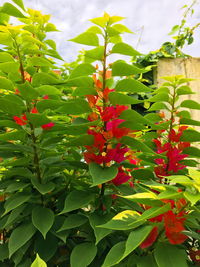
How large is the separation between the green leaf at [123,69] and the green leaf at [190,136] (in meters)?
0.29

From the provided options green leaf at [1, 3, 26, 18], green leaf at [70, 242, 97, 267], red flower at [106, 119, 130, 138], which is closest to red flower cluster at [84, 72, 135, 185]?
red flower at [106, 119, 130, 138]

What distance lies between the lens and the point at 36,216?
856mm

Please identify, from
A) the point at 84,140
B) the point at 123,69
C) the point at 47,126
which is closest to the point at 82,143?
the point at 84,140

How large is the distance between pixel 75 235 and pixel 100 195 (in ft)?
0.59

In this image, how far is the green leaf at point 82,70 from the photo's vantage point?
2.82 feet

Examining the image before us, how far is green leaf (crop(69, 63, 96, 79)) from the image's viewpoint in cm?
86

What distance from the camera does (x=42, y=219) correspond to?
0.85 m

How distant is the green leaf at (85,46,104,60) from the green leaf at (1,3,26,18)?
0.28m

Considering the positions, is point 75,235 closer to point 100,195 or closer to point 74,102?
point 100,195

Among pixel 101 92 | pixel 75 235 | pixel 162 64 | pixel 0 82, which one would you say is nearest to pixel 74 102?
pixel 101 92

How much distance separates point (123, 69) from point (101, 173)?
0.30 m

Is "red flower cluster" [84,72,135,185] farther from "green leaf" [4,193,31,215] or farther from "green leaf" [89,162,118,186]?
"green leaf" [4,193,31,215]

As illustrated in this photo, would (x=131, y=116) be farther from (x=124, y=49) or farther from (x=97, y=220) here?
(x=97, y=220)

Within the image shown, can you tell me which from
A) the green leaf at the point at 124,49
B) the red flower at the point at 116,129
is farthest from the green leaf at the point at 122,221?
the green leaf at the point at 124,49
